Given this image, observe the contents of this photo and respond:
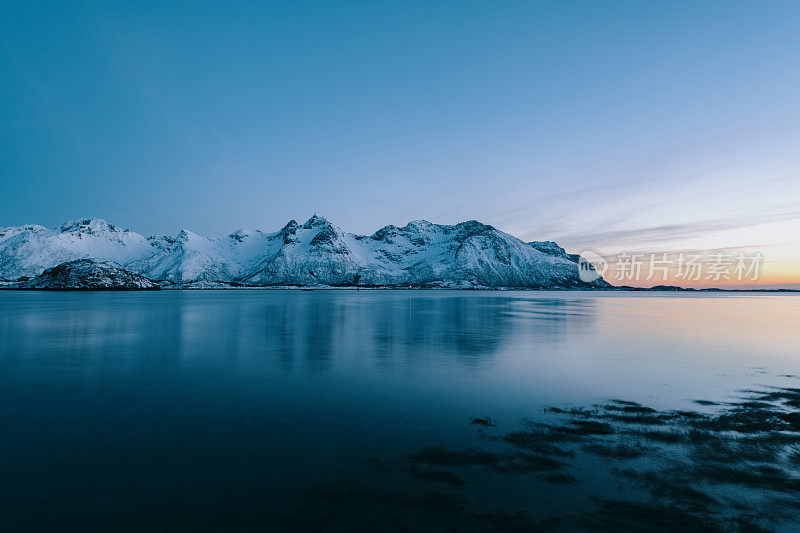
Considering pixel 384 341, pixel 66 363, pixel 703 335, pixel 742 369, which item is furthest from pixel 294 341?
pixel 703 335

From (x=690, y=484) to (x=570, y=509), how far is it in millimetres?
3138

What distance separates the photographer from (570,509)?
291 inches

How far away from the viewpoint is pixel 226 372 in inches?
781

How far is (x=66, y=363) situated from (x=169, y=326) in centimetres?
2258

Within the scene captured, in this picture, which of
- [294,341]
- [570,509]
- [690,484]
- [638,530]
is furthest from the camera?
[294,341]

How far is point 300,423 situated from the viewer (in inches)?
481

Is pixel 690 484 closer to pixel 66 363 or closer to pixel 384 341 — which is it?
pixel 384 341

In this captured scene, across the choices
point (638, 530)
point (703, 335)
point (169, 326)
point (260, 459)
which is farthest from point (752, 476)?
point (169, 326)

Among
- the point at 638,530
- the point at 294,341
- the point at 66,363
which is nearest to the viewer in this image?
the point at 638,530

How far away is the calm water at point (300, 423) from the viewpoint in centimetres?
741

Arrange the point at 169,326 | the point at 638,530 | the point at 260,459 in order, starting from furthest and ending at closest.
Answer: the point at 169,326 < the point at 260,459 < the point at 638,530

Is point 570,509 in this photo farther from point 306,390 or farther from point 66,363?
point 66,363

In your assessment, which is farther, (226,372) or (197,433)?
(226,372)

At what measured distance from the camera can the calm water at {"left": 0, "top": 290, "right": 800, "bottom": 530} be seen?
7414mm
